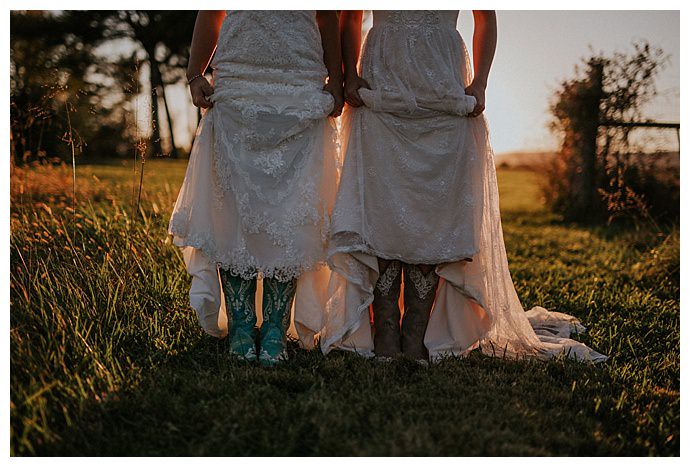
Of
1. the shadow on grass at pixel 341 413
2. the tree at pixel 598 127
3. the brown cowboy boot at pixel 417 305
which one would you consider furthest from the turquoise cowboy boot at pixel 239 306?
the tree at pixel 598 127

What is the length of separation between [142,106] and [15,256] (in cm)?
128

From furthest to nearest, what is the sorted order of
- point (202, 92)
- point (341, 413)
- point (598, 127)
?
1. point (598, 127)
2. point (202, 92)
3. point (341, 413)

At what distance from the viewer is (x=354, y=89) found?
293cm

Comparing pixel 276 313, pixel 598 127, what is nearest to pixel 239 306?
pixel 276 313

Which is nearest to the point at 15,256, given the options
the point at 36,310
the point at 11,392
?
the point at 36,310

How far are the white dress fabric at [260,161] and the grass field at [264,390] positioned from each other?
425mm

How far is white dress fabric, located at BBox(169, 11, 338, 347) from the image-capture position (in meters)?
2.78

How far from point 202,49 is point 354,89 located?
2.29 feet

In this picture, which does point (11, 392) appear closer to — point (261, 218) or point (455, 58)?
point (261, 218)

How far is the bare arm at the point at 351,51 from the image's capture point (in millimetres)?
2936

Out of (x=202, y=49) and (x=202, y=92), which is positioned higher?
(x=202, y=49)

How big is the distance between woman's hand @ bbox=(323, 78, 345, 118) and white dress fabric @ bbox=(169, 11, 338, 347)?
46 millimetres
